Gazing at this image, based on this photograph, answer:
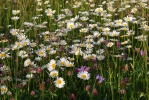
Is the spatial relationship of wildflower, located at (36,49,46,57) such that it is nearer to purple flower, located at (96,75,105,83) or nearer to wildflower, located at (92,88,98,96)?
purple flower, located at (96,75,105,83)

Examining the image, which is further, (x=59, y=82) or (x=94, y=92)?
(x=59, y=82)

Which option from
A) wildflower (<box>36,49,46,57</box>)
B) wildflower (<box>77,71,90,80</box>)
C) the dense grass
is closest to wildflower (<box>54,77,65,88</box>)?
the dense grass

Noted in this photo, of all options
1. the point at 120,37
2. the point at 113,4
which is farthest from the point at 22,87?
the point at 113,4

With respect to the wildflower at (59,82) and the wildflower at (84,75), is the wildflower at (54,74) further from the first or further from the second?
the wildflower at (84,75)

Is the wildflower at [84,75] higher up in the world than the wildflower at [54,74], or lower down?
lower down

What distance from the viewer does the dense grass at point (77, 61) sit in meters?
2.10

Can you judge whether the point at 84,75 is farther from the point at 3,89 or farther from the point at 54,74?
the point at 3,89

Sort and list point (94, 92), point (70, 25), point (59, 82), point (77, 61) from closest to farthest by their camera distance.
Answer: point (94, 92)
point (59, 82)
point (77, 61)
point (70, 25)

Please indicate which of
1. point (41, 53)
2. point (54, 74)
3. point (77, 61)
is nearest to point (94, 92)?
point (54, 74)

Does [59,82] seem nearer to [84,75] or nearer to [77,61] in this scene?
[84,75]

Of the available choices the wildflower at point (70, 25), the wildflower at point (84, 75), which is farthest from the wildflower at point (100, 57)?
the wildflower at point (70, 25)

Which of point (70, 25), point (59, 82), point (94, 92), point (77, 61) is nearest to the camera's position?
point (94, 92)

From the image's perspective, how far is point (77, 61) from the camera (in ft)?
8.18

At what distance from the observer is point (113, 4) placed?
422 centimetres
